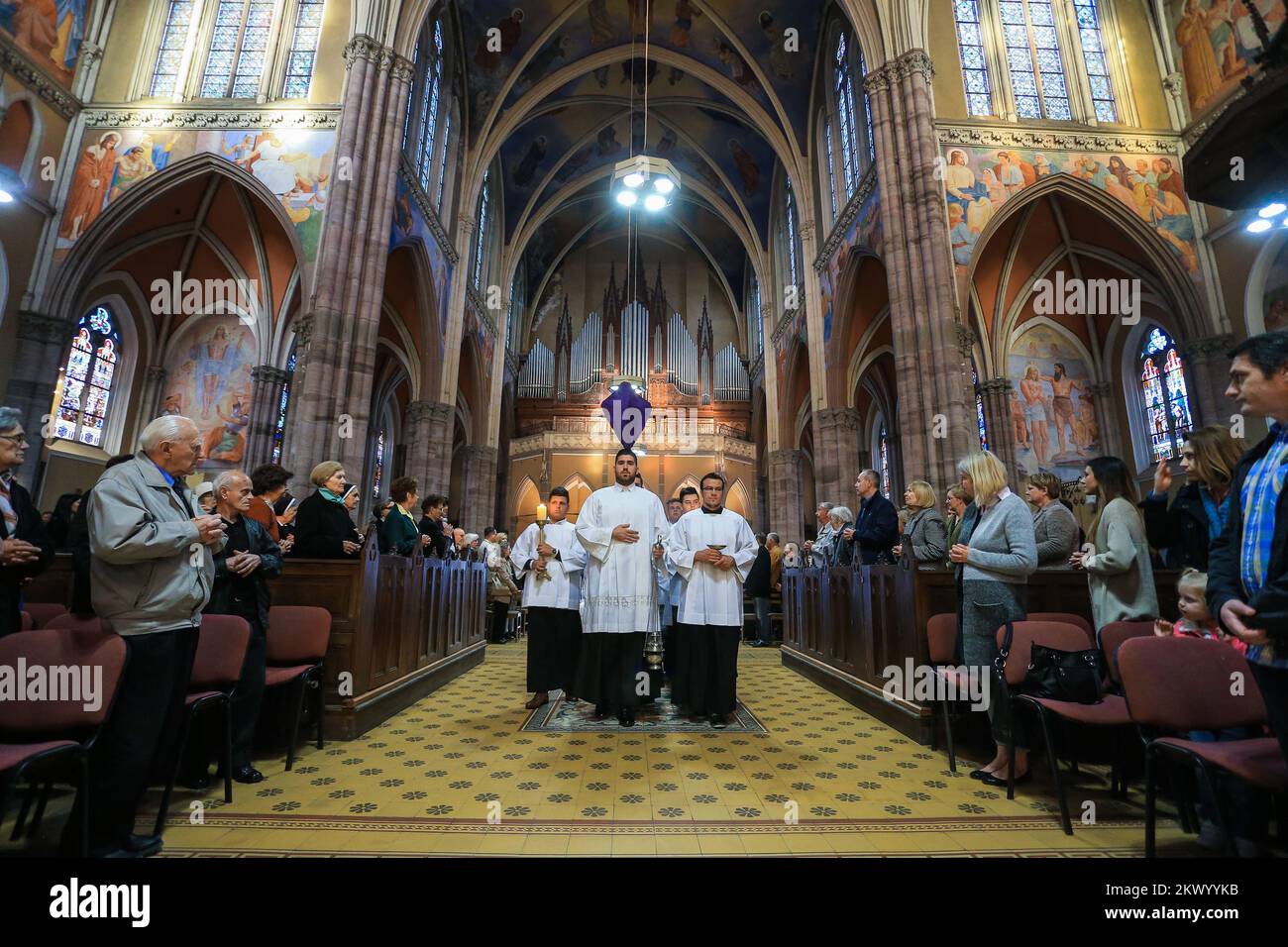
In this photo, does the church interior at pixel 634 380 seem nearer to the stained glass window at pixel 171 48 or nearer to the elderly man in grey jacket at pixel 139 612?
the stained glass window at pixel 171 48

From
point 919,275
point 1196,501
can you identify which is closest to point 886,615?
point 1196,501

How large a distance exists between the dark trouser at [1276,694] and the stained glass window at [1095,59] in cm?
1324

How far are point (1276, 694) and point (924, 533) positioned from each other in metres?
2.79

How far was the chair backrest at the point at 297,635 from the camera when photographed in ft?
11.8

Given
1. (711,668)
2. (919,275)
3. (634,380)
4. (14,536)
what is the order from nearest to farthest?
1. (14,536)
2. (711,668)
3. (919,275)
4. (634,380)

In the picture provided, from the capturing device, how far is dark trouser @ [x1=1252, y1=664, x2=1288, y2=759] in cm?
167

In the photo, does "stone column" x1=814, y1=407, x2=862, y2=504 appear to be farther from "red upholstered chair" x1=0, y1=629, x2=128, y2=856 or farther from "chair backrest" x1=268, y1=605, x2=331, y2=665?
"red upholstered chair" x1=0, y1=629, x2=128, y2=856

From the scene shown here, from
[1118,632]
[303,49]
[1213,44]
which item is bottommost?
[1118,632]

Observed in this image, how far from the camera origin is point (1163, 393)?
39.3 ft

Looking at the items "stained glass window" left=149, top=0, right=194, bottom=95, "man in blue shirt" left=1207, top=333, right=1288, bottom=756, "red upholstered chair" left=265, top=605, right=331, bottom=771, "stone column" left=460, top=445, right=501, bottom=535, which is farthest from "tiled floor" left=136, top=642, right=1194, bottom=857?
"stone column" left=460, top=445, right=501, bottom=535

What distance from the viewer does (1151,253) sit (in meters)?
10.3

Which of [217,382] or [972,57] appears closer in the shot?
[972,57]

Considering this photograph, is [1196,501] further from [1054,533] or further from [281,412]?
[281,412]
